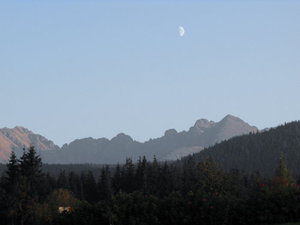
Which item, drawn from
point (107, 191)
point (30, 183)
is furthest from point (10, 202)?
point (107, 191)

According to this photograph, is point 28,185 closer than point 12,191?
Yes

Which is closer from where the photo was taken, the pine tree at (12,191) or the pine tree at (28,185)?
the pine tree at (12,191)

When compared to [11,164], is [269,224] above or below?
below

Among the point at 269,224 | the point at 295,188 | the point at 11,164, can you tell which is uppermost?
the point at 11,164

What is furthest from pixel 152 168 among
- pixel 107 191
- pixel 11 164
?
pixel 11 164

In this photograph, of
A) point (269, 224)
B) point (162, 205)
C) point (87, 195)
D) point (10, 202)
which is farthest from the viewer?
point (87, 195)

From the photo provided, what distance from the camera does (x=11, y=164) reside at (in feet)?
288

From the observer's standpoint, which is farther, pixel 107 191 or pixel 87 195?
pixel 87 195

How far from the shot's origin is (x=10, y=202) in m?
82.1

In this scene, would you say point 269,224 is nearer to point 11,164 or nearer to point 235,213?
point 235,213

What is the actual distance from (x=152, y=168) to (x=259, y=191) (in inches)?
4120

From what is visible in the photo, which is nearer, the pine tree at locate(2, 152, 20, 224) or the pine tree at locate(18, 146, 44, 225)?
the pine tree at locate(2, 152, 20, 224)

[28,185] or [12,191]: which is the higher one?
[28,185]

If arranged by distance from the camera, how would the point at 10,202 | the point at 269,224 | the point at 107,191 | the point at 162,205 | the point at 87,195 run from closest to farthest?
the point at 269,224 → the point at 162,205 → the point at 10,202 → the point at 107,191 → the point at 87,195
